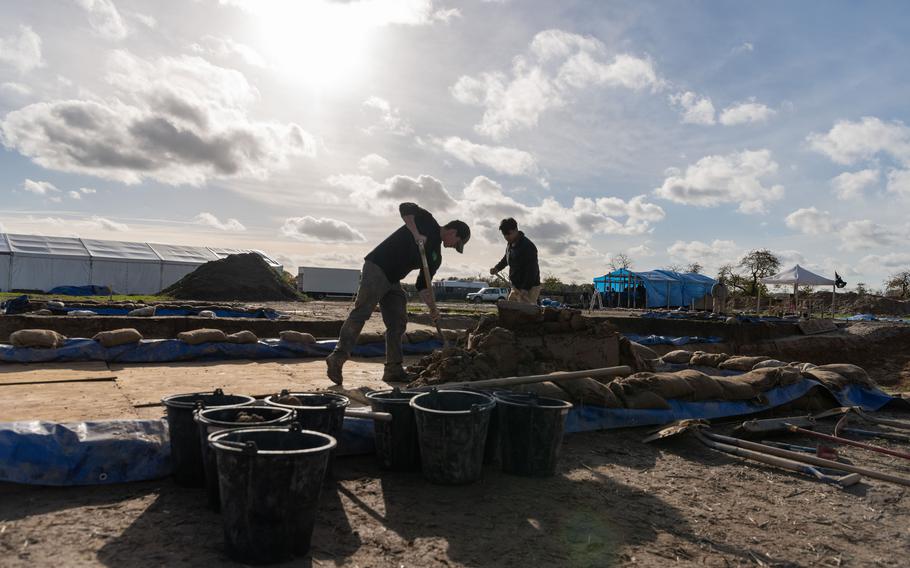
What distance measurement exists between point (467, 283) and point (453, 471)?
1945 inches

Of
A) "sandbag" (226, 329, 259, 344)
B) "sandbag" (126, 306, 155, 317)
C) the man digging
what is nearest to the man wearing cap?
the man digging

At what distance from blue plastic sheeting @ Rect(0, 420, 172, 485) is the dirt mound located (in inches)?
991

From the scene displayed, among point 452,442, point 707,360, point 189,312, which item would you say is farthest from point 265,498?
point 189,312

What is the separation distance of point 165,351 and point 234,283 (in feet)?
73.9

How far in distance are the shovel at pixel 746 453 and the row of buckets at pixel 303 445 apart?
123cm

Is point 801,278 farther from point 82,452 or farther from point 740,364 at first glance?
point 82,452

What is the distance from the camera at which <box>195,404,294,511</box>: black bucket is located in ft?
7.43

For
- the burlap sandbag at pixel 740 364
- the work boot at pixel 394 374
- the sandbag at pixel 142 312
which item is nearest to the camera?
the work boot at pixel 394 374

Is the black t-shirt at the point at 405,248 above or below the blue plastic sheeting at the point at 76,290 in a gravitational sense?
above

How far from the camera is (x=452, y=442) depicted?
2.76m

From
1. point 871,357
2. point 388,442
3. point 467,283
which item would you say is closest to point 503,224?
point 388,442

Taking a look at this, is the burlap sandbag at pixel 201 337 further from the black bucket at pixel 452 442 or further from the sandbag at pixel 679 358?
the sandbag at pixel 679 358

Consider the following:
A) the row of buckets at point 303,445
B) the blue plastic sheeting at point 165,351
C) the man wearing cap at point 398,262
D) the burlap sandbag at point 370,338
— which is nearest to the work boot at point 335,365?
the man wearing cap at point 398,262

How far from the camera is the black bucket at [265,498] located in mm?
1869
